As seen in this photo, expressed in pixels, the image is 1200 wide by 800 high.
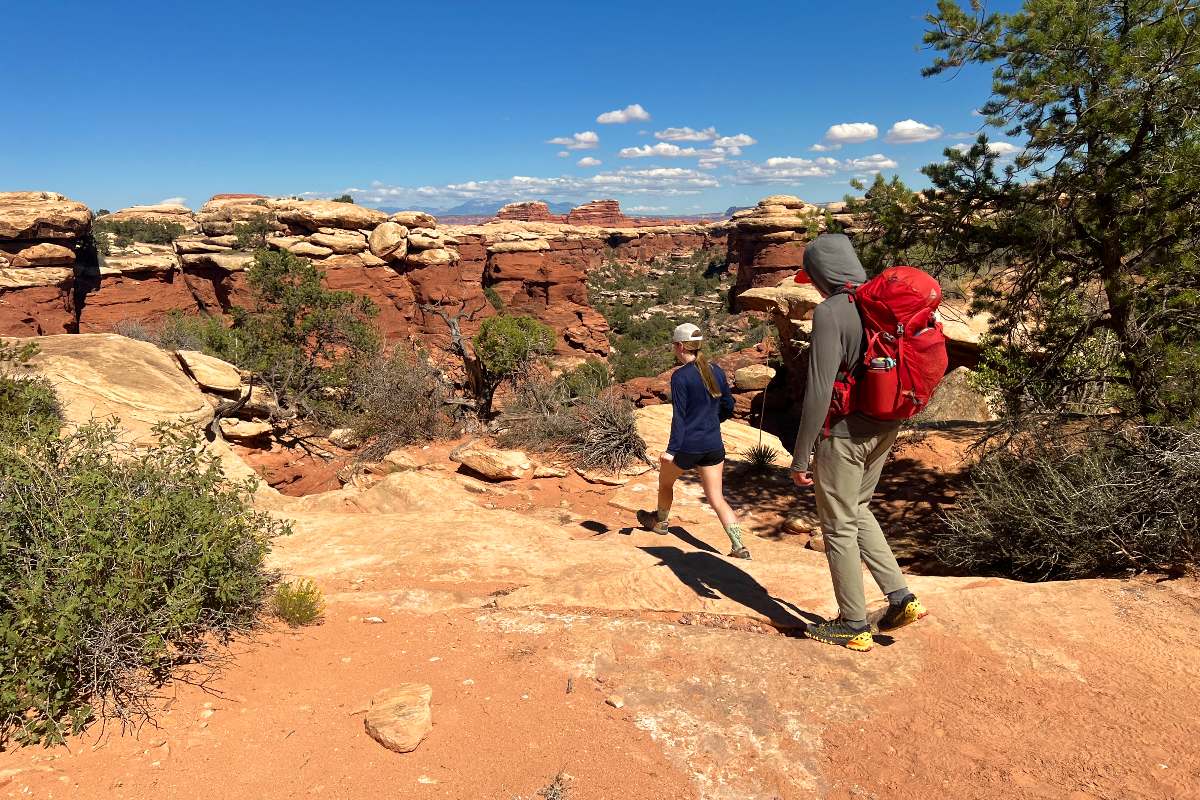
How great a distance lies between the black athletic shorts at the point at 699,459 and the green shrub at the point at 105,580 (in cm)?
266

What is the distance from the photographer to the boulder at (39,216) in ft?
81.8

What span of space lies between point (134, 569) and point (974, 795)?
3.33 metres

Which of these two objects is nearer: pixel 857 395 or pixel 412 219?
pixel 857 395

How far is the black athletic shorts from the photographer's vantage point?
4461mm

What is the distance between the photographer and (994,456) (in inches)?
233

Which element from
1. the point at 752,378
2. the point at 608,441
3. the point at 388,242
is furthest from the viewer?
the point at 388,242

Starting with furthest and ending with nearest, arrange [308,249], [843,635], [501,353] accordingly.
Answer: [308,249]
[501,353]
[843,635]

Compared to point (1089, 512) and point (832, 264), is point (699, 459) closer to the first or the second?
point (832, 264)

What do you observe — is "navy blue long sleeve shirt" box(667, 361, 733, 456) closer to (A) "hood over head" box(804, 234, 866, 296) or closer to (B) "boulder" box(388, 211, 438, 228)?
(A) "hood over head" box(804, 234, 866, 296)

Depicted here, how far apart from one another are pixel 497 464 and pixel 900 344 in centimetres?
616

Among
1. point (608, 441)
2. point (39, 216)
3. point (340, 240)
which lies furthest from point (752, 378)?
point (39, 216)

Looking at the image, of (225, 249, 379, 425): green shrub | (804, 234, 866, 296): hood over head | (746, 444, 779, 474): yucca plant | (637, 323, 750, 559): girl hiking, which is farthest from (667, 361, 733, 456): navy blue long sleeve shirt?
(225, 249, 379, 425): green shrub

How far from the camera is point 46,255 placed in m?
25.9

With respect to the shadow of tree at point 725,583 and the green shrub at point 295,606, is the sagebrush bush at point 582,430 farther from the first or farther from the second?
the green shrub at point 295,606
